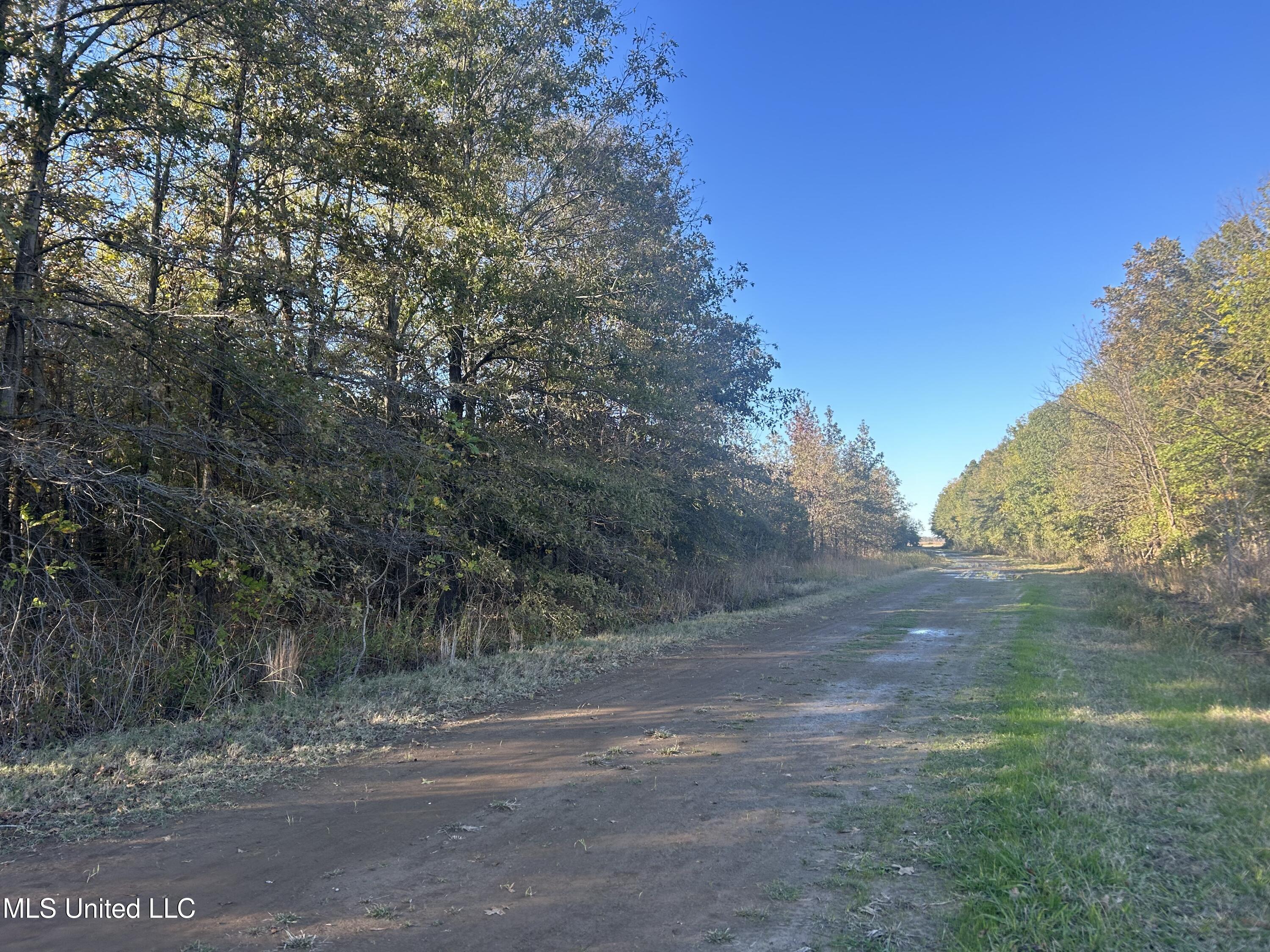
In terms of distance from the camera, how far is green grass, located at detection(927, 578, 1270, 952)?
3.46 m

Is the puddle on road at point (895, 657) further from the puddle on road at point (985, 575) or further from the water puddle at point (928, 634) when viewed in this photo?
the puddle on road at point (985, 575)

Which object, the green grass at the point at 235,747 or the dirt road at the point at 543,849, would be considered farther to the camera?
the green grass at the point at 235,747

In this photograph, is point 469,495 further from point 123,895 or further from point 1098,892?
point 1098,892

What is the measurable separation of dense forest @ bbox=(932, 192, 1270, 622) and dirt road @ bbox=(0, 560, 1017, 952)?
10.3 meters

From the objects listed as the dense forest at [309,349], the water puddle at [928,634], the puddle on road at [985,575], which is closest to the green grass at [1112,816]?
the water puddle at [928,634]

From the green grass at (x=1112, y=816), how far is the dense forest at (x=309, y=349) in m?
7.03

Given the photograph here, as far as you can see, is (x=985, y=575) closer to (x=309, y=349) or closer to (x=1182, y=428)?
(x=1182, y=428)

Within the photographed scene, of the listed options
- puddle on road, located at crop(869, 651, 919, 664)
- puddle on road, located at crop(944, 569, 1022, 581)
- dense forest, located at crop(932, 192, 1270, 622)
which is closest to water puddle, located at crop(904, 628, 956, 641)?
puddle on road, located at crop(869, 651, 919, 664)

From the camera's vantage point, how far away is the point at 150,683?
7223mm

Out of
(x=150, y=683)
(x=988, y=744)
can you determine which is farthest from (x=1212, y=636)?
(x=150, y=683)

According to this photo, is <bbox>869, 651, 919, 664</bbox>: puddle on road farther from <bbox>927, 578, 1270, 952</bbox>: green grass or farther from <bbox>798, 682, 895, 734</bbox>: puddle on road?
<bbox>927, 578, 1270, 952</bbox>: green grass

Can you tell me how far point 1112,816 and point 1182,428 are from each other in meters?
13.9

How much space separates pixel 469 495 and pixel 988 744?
28.4 feet

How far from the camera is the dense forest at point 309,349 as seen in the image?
742 centimetres
